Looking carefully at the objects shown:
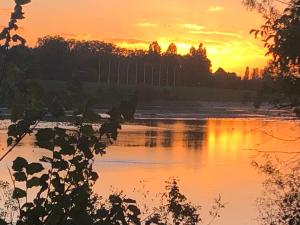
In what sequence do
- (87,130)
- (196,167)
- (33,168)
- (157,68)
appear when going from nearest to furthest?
(33,168), (87,130), (196,167), (157,68)

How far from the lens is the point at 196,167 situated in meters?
21.0

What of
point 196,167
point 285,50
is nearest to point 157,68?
point 196,167

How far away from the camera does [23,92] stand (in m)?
2.40

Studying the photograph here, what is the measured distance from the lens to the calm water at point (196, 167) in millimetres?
13107

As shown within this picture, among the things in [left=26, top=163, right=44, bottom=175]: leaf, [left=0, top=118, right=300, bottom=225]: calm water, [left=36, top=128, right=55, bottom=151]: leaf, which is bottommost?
[left=0, top=118, right=300, bottom=225]: calm water

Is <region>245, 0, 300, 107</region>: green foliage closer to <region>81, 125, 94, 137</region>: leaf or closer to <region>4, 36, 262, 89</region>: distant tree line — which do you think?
<region>81, 125, 94, 137</region>: leaf

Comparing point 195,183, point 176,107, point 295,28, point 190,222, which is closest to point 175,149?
point 195,183

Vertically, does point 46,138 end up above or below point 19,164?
above

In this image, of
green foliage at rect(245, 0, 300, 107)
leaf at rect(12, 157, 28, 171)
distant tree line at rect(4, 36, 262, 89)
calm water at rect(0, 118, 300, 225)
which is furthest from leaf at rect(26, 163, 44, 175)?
distant tree line at rect(4, 36, 262, 89)

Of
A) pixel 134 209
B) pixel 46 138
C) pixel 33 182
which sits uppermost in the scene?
pixel 46 138

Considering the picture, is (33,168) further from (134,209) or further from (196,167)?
(196,167)

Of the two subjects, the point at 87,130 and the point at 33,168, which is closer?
the point at 33,168

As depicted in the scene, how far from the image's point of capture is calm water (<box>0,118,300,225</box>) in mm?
13107

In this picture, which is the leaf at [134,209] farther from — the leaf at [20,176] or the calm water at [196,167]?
the calm water at [196,167]
